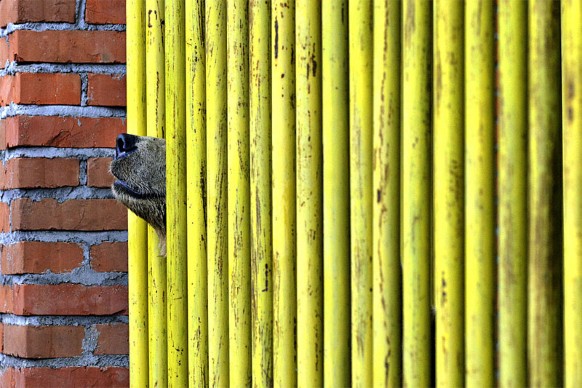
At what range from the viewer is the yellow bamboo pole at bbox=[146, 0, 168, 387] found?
186 cm

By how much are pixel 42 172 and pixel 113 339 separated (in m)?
0.40

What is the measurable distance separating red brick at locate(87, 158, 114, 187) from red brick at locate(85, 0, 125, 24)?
12.4 inches

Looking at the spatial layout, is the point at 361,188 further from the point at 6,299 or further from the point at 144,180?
the point at 6,299

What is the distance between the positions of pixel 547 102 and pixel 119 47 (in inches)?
49.7

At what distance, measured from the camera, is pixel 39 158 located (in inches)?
82.0

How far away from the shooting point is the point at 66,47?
6.89 feet

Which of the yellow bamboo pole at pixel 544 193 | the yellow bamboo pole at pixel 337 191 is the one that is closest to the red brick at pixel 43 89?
the yellow bamboo pole at pixel 337 191

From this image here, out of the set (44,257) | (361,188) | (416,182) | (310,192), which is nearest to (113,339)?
(44,257)

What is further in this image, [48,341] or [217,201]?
[48,341]

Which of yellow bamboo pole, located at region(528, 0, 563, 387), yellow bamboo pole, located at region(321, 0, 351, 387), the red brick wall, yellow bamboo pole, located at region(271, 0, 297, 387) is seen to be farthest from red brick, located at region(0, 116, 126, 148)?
yellow bamboo pole, located at region(528, 0, 563, 387)

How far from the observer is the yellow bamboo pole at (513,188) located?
1.12m

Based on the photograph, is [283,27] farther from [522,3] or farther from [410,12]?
[522,3]

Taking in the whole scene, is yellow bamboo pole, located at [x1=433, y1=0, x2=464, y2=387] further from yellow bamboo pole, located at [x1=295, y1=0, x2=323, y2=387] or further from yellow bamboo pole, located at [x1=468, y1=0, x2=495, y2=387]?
yellow bamboo pole, located at [x1=295, y1=0, x2=323, y2=387]

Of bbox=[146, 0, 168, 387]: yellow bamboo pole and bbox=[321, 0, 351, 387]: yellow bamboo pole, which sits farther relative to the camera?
bbox=[146, 0, 168, 387]: yellow bamboo pole
